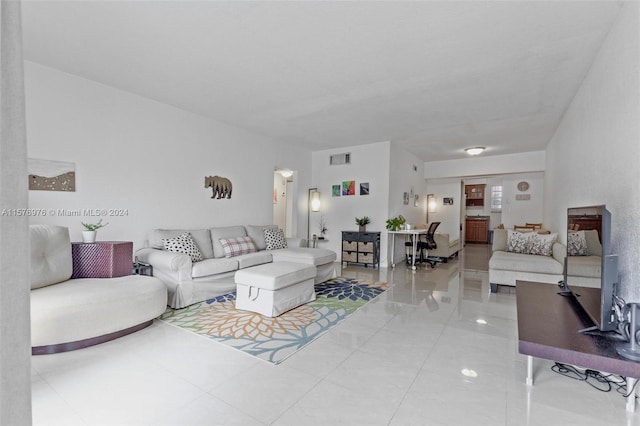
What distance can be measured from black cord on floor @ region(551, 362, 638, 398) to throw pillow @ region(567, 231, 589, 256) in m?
0.88

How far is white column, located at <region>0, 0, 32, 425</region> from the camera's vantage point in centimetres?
63

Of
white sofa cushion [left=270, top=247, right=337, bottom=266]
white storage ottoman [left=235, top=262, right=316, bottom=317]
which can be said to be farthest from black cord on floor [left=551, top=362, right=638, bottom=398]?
white sofa cushion [left=270, top=247, right=337, bottom=266]

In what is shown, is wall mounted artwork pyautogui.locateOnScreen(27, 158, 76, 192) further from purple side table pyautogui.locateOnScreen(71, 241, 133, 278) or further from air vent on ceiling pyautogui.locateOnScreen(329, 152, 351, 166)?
air vent on ceiling pyautogui.locateOnScreen(329, 152, 351, 166)

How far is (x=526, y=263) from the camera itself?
4.28 meters

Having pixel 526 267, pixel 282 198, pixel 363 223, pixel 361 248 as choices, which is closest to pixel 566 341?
pixel 526 267

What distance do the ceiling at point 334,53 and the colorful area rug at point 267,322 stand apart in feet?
8.99

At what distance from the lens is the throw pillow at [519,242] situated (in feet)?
16.0

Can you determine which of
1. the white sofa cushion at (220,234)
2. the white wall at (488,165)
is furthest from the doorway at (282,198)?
the white wall at (488,165)

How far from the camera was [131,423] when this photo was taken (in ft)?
5.29

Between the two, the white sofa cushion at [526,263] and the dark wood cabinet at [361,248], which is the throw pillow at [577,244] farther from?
the dark wood cabinet at [361,248]

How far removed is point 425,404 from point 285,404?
0.86m

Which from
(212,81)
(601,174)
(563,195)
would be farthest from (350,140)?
(601,174)

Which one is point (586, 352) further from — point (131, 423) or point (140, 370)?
point (140, 370)

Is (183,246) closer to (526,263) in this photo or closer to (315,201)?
(315,201)
